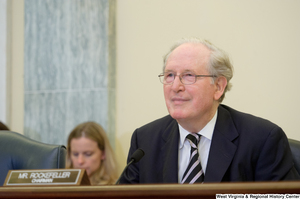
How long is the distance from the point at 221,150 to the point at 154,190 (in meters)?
0.81

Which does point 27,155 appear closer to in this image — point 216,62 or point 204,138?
point 204,138

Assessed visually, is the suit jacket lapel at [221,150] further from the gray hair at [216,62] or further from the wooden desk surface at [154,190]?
the wooden desk surface at [154,190]

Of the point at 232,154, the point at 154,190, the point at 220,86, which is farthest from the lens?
the point at 220,86

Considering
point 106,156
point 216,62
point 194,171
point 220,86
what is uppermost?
point 216,62

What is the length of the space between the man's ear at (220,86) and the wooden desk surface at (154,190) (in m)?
0.98

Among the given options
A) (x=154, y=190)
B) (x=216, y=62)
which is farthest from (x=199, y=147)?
(x=154, y=190)

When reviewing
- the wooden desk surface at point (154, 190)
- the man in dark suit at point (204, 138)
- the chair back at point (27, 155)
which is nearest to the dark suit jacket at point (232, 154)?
the man in dark suit at point (204, 138)

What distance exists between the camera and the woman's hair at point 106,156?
2.48m

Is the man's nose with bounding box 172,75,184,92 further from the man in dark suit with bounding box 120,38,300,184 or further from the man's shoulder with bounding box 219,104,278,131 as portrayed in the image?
the man's shoulder with bounding box 219,104,278,131

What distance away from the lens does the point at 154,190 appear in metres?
0.99

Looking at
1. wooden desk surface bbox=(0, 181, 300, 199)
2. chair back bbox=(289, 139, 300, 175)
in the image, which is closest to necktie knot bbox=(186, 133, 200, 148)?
chair back bbox=(289, 139, 300, 175)

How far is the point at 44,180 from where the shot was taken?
120 centimetres

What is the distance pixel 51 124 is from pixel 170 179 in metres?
1.84

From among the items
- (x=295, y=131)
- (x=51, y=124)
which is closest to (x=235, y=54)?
(x=295, y=131)
